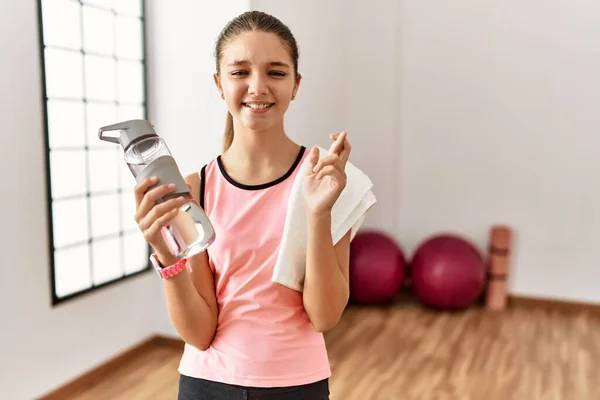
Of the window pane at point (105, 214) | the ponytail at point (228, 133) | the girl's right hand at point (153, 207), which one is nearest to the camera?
the girl's right hand at point (153, 207)

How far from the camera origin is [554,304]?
390cm

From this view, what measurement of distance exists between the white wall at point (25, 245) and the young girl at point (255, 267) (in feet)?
5.06

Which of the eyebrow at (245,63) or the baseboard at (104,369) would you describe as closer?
the eyebrow at (245,63)

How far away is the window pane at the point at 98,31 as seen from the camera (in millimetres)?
2664

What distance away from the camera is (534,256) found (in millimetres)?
3928

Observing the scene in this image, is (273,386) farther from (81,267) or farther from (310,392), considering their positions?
(81,267)

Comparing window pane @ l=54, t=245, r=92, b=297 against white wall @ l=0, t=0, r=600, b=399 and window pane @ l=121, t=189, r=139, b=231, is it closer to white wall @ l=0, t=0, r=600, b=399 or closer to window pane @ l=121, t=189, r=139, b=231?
white wall @ l=0, t=0, r=600, b=399

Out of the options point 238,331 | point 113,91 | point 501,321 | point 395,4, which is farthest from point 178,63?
point 501,321

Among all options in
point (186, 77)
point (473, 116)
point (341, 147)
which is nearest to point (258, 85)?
point (341, 147)

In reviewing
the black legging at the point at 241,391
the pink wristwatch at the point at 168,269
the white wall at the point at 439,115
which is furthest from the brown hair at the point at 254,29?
the white wall at the point at 439,115

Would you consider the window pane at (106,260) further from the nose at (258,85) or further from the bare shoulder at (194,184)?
the nose at (258,85)

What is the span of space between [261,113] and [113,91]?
83.0 inches

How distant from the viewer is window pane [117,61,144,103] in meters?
2.89

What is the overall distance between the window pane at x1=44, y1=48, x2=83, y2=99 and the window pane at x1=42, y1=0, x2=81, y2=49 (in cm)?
4
